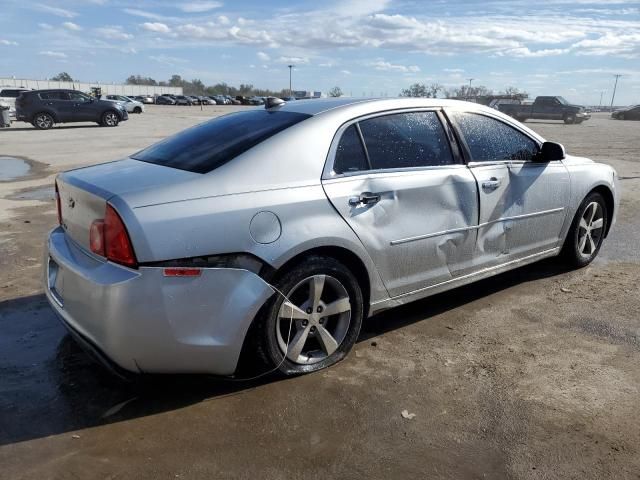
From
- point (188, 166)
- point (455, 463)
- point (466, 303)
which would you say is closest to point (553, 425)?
point (455, 463)

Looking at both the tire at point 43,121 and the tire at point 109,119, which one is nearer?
the tire at point 43,121

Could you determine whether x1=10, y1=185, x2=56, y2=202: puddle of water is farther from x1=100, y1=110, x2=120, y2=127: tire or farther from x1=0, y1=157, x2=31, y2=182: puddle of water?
x1=100, y1=110, x2=120, y2=127: tire

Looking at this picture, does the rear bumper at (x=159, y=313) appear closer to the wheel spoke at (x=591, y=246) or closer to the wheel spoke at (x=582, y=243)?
the wheel spoke at (x=582, y=243)

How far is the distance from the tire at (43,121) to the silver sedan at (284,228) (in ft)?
77.3

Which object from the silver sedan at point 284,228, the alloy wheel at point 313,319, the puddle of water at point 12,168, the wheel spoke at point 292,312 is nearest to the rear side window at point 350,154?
the silver sedan at point 284,228

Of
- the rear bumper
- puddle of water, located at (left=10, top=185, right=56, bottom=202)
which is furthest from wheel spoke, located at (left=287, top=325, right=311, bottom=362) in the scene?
puddle of water, located at (left=10, top=185, right=56, bottom=202)

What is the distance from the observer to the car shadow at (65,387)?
285cm

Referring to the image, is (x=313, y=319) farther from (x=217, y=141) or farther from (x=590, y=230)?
(x=590, y=230)

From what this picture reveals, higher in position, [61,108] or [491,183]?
[491,183]

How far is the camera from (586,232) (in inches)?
206

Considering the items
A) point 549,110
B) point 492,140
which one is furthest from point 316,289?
point 549,110

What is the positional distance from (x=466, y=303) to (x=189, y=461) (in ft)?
8.82

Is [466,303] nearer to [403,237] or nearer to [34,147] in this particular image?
[403,237]

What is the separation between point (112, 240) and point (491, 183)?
269cm
